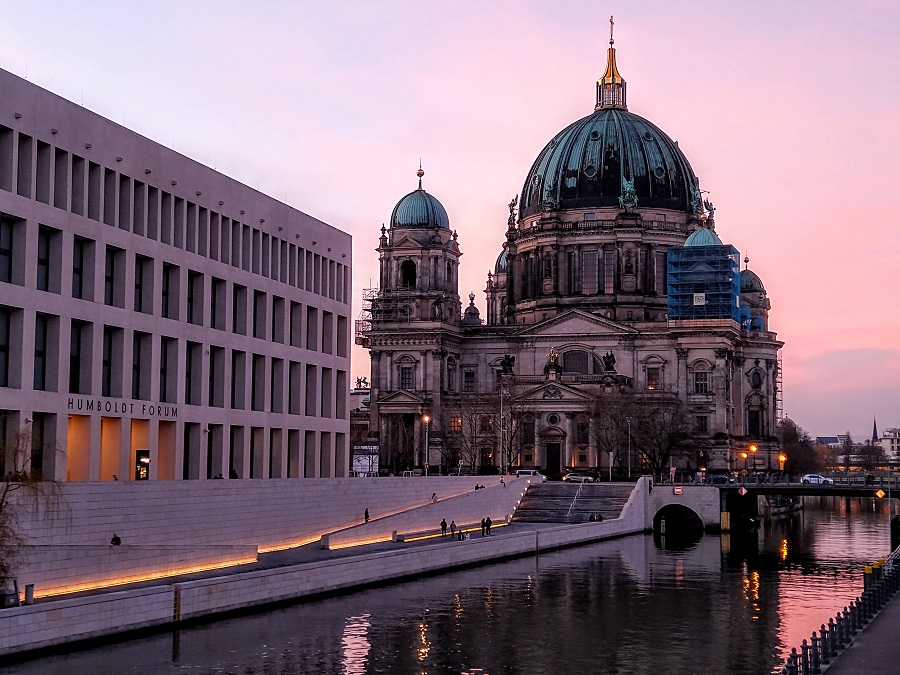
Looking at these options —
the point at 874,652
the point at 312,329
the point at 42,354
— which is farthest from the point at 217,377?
the point at 874,652

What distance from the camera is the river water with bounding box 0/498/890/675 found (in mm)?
43031

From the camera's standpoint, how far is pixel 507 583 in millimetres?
66875

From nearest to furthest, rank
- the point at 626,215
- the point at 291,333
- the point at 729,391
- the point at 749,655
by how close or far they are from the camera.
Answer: the point at 749,655 → the point at 291,333 → the point at 729,391 → the point at 626,215

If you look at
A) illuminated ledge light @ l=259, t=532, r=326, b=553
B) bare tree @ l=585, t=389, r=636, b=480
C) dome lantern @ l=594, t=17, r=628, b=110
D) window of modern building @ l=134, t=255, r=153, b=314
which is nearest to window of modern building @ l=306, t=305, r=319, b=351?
illuminated ledge light @ l=259, t=532, r=326, b=553

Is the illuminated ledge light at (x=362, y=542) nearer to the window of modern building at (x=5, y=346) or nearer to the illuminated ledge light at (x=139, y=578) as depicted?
the illuminated ledge light at (x=139, y=578)

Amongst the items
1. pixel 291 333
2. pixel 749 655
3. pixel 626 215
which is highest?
pixel 626 215

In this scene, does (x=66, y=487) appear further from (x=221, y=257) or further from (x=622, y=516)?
(x=622, y=516)

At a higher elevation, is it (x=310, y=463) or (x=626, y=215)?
(x=626, y=215)

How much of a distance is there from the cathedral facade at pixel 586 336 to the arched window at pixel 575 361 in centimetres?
15

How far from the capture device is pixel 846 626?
41.9 m

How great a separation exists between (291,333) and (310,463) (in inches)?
343

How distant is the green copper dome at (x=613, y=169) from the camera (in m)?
157

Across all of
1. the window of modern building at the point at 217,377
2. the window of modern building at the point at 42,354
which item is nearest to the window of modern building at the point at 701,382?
the window of modern building at the point at 217,377

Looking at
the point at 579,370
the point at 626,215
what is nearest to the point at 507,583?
the point at 579,370
